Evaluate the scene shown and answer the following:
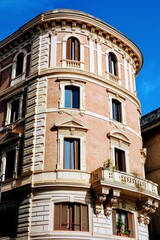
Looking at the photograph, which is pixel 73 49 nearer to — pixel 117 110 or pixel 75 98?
pixel 75 98

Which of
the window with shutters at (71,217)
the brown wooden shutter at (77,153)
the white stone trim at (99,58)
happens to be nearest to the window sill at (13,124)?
the brown wooden shutter at (77,153)

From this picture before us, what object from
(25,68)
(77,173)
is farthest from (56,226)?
(25,68)

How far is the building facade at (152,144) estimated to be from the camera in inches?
1156

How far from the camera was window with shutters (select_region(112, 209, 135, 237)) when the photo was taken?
2147cm

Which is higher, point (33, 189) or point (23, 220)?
point (33, 189)

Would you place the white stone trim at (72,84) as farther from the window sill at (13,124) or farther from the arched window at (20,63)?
the arched window at (20,63)

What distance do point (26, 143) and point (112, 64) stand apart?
32.7 feet

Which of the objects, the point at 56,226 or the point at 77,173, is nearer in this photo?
the point at 56,226

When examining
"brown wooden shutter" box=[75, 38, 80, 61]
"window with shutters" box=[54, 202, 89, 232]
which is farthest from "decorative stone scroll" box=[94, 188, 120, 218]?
"brown wooden shutter" box=[75, 38, 80, 61]

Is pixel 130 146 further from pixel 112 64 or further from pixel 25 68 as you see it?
pixel 25 68

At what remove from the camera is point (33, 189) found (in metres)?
21.1

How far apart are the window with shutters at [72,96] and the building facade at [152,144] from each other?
9.41 meters

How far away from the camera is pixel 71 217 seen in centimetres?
2030

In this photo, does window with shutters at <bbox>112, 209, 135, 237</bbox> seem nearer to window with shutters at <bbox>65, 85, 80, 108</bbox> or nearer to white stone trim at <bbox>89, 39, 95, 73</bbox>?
window with shutters at <bbox>65, 85, 80, 108</bbox>
